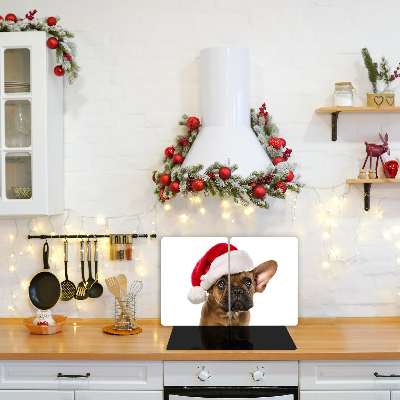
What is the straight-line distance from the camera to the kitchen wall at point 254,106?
238 centimetres

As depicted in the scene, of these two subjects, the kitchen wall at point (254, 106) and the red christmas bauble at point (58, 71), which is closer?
the red christmas bauble at point (58, 71)

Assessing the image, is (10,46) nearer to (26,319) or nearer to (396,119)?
(26,319)

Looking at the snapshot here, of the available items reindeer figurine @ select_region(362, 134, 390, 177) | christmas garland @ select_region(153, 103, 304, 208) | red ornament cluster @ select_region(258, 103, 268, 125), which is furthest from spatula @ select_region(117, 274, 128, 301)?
reindeer figurine @ select_region(362, 134, 390, 177)

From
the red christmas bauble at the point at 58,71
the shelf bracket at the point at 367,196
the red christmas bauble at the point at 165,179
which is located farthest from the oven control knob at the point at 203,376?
the red christmas bauble at the point at 58,71

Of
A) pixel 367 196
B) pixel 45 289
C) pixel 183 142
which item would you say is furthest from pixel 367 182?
pixel 45 289

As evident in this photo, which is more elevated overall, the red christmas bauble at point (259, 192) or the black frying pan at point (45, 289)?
the red christmas bauble at point (259, 192)

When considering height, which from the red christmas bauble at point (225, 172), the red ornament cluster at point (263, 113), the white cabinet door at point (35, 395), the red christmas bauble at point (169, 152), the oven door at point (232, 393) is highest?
the red ornament cluster at point (263, 113)

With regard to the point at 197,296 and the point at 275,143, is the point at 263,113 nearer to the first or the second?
the point at 275,143

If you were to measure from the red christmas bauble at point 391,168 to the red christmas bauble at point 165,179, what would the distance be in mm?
1100

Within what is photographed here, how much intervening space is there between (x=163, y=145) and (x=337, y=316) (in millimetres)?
1292

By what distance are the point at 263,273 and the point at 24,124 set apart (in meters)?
1.40

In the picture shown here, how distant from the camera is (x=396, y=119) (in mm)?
2389

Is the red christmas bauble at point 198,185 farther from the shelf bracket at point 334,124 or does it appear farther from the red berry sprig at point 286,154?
the shelf bracket at point 334,124

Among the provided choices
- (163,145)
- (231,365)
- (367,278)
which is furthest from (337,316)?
(163,145)
